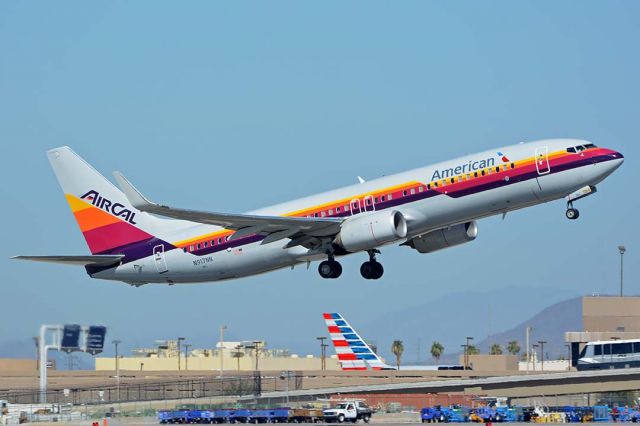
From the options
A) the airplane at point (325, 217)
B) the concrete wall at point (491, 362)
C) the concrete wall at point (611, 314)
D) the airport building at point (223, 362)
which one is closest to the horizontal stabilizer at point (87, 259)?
the airplane at point (325, 217)

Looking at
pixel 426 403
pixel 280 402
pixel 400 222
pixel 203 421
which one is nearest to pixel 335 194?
pixel 400 222

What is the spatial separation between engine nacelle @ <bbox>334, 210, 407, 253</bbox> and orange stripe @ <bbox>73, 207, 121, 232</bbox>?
16465 millimetres

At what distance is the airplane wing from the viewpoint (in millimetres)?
60156

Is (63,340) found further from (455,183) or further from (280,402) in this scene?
(455,183)

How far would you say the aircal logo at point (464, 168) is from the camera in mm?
61031

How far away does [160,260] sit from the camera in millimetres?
70188

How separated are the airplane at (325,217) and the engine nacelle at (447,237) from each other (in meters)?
0.05

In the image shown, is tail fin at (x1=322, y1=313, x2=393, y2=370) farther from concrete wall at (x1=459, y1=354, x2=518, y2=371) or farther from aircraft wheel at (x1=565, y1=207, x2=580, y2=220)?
aircraft wheel at (x1=565, y1=207, x2=580, y2=220)

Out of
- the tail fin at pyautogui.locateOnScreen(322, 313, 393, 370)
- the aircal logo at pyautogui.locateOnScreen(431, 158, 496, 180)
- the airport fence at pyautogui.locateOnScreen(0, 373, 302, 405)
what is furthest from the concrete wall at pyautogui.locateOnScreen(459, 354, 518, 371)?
the aircal logo at pyautogui.locateOnScreen(431, 158, 496, 180)

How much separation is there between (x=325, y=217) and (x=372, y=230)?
11.7 feet

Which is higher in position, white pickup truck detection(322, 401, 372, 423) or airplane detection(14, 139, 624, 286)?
airplane detection(14, 139, 624, 286)

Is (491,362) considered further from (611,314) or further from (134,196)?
(134,196)

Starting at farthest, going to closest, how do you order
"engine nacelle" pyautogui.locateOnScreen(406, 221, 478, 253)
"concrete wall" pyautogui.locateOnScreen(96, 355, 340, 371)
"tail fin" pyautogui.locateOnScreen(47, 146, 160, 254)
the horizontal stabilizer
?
"concrete wall" pyautogui.locateOnScreen(96, 355, 340, 371)
"tail fin" pyautogui.locateOnScreen(47, 146, 160, 254)
the horizontal stabilizer
"engine nacelle" pyautogui.locateOnScreen(406, 221, 478, 253)

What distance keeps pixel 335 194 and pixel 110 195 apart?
16.1 meters
